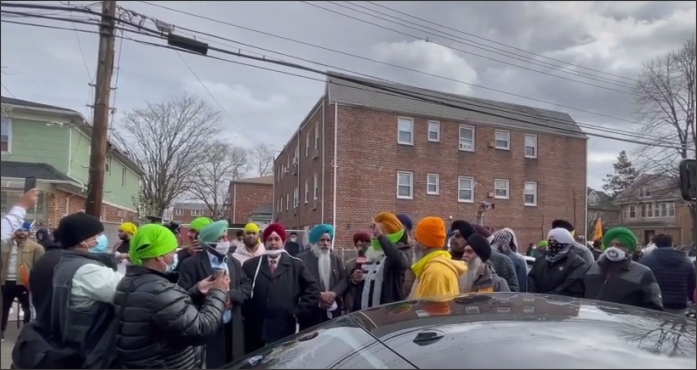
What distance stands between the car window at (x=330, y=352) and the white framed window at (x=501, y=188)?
540 inches

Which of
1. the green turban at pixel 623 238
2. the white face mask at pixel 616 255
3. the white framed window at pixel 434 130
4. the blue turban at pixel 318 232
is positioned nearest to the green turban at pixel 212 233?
the blue turban at pixel 318 232

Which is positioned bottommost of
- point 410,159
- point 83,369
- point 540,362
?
point 83,369

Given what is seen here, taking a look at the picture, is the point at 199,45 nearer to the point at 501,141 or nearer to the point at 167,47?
the point at 167,47

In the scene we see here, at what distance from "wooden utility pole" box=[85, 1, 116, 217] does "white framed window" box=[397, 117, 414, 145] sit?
25.7 ft

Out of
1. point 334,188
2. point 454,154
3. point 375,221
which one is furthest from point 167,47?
point 454,154

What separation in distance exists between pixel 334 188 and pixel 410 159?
224 cm

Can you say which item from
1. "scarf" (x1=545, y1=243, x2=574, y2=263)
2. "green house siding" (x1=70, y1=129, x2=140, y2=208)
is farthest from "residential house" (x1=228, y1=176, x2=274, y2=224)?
"scarf" (x1=545, y1=243, x2=574, y2=263)

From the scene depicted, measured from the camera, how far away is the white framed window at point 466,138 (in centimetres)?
Result: 1492

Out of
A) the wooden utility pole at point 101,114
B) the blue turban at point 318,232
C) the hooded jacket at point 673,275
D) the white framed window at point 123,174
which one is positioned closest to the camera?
the blue turban at point 318,232

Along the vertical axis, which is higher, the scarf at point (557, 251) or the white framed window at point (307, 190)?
the white framed window at point (307, 190)

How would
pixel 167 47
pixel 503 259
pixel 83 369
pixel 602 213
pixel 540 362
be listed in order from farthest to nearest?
pixel 602 213 → pixel 167 47 → pixel 503 259 → pixel 83 369 → pixel 540 362

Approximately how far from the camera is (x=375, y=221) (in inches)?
195

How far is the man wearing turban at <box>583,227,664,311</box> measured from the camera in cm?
421

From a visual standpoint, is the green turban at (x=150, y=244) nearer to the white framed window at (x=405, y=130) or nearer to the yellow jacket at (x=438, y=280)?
the yellow jacket at (x=438, y=280)
